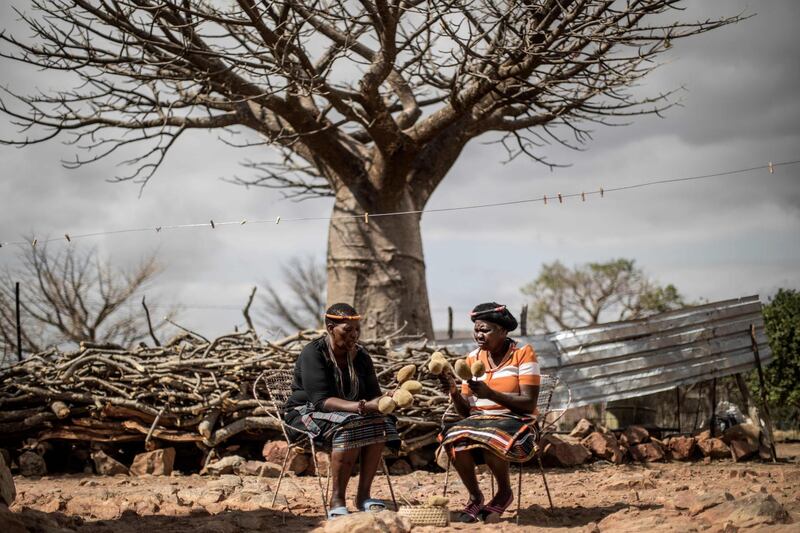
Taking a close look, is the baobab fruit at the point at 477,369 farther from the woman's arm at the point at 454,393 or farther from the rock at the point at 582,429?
the rock at the point at 582,429

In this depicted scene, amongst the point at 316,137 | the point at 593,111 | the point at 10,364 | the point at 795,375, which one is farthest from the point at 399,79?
the point at 795,375

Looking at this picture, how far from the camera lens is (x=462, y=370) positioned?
422 centimetres

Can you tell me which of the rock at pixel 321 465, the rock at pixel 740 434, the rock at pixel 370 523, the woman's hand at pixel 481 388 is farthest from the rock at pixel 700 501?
the rock at pixel 740 434

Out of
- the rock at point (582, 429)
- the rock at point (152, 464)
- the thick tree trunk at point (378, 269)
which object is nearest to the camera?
the rock at point (152, 464)

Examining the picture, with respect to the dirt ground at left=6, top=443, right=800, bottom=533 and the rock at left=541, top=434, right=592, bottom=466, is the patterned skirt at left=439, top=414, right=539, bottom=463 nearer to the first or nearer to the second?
the dirt ground at left=6, top=443, right=800, bottom=533

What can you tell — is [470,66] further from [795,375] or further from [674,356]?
[795,375]

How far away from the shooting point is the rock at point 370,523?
396 cm

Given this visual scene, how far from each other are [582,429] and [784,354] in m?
5.30

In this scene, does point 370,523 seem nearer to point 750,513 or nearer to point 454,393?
point 454,393

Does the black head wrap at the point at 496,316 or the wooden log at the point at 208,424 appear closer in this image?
the black head wrap at the point at 496,316

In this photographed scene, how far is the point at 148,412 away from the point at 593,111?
6.25 metres

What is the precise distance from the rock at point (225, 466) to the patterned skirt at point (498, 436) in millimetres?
2779

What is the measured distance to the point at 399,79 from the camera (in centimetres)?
1004

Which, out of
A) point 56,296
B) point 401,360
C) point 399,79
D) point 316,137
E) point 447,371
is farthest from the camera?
point 56,296
